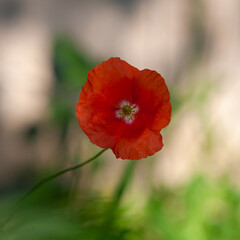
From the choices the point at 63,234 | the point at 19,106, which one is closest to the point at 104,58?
the point at 19,106

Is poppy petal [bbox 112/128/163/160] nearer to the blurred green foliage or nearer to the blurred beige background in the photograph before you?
the blurred green foliage

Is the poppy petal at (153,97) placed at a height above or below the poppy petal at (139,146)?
above

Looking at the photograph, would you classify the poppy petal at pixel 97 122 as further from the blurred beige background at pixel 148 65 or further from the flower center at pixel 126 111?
the blurred beige background at pixel 148 65

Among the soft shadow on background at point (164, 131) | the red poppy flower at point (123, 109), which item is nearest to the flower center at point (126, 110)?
the red poppy flower at point (123, 109)

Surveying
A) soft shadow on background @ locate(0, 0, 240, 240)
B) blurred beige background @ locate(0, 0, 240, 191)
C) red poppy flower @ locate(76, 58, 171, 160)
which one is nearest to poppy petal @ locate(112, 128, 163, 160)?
red poppy flower @ locate(76, 58, 171, 160)

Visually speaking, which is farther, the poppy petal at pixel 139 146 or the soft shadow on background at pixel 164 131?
the soft shadow on background at pixel 164 131

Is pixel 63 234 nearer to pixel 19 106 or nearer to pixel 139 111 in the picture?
pixel 139 111
